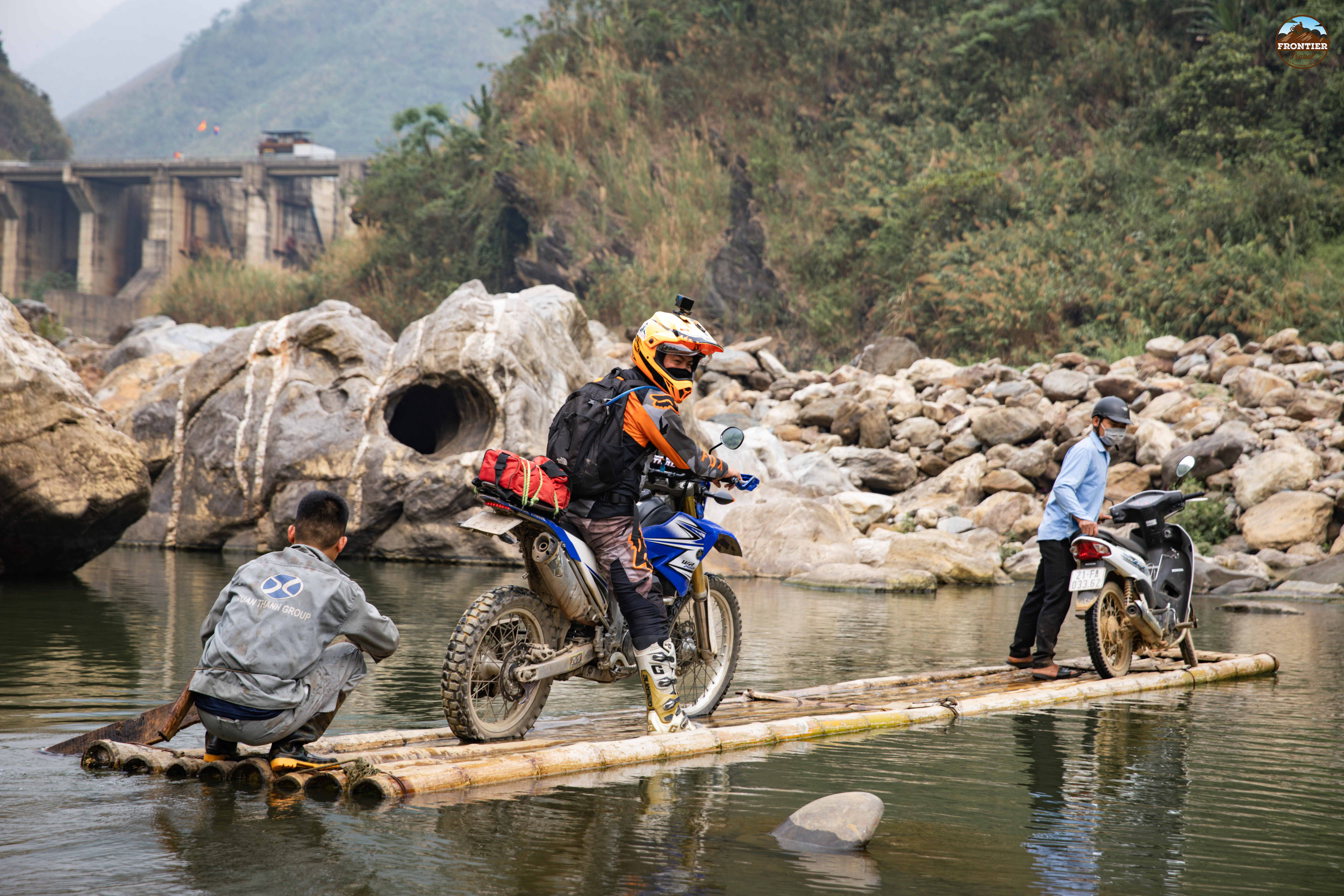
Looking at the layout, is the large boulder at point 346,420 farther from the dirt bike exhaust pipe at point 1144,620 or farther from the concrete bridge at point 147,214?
the concrete bridge at point 147,214

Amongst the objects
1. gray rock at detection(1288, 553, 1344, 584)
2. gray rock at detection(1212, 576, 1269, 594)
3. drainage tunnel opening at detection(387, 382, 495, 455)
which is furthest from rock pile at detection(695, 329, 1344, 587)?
drainage tunnel opening at detection(387, 382, 495, 455)

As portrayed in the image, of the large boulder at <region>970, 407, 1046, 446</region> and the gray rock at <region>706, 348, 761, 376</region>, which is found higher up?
the gray rock at <region>706, 348, 761, 376</region>

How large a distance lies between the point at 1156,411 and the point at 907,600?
30.1 ft

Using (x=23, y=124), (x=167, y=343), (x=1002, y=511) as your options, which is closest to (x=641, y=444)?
(x=1002, y=511)

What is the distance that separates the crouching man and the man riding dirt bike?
1.20 meters

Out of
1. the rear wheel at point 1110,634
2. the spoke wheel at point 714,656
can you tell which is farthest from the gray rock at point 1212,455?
the spoke wheel at point 714,656

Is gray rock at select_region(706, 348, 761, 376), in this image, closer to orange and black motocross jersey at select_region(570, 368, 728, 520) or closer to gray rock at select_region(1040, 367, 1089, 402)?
gray rock at select_region(1040, 367, 1089, 402)

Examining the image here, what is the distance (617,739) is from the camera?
5.60m

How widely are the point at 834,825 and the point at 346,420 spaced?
14279 millimetres

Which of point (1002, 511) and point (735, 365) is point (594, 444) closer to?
point (1002, 511)

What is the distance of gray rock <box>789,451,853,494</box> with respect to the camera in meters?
19.9

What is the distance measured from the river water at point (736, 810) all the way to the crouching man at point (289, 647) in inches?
10.6

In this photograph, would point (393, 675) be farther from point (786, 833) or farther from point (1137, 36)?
point (1137, 36)

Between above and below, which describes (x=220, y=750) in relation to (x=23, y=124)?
below
